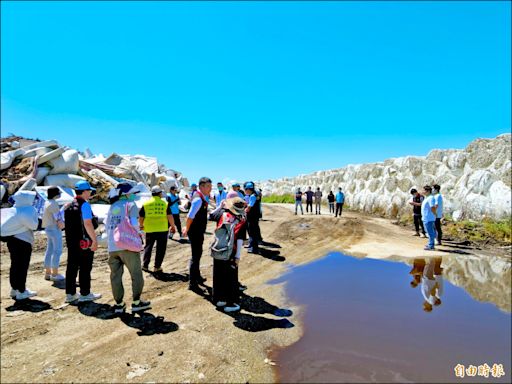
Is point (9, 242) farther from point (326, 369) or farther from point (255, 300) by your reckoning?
point (326, 369)

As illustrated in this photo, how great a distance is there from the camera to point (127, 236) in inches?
172

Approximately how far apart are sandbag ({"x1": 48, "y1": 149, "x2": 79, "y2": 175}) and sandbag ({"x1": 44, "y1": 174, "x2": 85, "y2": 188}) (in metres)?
0.37

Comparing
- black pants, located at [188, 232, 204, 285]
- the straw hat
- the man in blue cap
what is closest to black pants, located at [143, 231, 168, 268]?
black pants, located at [188, 232, 204, 285]

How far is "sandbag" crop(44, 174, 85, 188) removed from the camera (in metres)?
11.9

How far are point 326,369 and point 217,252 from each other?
87.0 inches

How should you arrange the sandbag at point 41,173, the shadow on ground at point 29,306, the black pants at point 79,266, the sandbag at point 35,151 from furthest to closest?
the sandbag at point 35,151 < the sandbag at point 41,173 < the black pants at point 79,266 < the shadow on ground at point 29,306

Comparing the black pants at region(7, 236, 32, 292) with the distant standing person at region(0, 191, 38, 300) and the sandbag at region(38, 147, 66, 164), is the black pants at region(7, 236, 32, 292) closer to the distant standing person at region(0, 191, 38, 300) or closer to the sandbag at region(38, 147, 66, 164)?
the distant standing person at region(0, 191, 38, 300)

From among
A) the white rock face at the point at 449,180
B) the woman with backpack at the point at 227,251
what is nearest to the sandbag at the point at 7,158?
the woman with backpack at the point at 227,251

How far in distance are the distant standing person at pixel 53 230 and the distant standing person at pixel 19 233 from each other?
0.48 meters

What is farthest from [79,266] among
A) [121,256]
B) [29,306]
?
[121,256]

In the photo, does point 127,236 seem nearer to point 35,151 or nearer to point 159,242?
point 159,242

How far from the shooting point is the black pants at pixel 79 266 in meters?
5.02

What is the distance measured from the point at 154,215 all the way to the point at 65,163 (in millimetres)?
8809

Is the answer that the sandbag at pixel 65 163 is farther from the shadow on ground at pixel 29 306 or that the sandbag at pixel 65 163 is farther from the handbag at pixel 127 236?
the handbag at pixel 127 236
